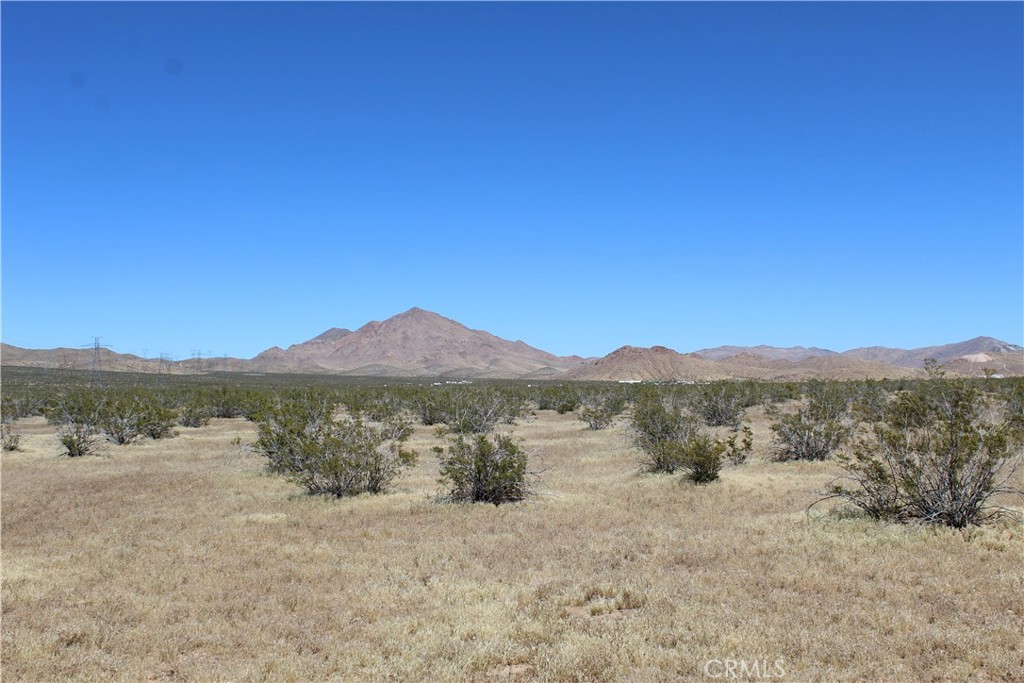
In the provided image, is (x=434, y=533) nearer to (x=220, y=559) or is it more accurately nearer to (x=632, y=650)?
(x=220, y=559)

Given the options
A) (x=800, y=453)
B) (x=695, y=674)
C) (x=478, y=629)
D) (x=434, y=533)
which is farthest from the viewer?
(x=800, y=453)

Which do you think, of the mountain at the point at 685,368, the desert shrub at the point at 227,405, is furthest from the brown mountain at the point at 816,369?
the desert shrub at the point at 227,405

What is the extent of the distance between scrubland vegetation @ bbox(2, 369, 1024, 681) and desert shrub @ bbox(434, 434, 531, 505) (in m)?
0.05

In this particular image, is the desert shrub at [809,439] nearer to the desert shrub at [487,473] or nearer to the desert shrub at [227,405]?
the desert shrub at [487,473]

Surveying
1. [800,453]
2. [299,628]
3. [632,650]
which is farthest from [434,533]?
[800,453]

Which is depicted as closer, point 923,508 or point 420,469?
point 923,508

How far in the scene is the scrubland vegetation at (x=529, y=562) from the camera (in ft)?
19.9

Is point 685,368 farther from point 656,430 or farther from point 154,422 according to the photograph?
point 656,430

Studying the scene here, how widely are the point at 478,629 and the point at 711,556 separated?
3860 mm

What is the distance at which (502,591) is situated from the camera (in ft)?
25.7

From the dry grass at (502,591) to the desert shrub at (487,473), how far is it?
2.03 ft

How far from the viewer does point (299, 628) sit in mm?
6922

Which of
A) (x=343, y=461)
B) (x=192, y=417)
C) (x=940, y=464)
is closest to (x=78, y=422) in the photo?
(x=192, y=417)

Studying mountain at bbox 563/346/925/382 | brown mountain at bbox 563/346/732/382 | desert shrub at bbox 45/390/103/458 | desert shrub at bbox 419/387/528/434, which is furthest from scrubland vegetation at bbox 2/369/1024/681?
brown mountain at bbox 563/346/732/382
